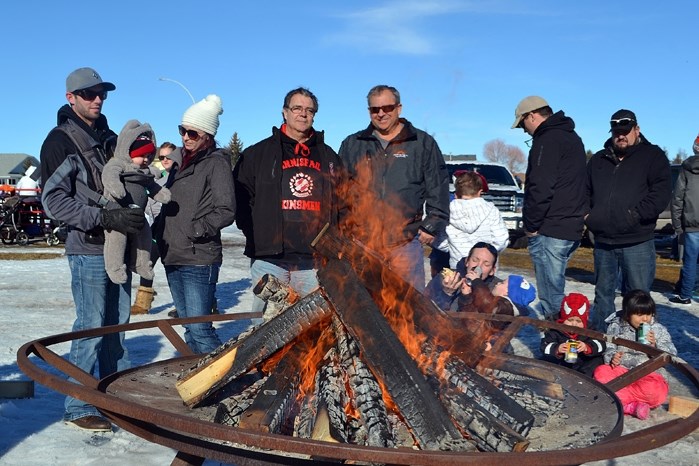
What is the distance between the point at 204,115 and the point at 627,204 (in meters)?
3.49

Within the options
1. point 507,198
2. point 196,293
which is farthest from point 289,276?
point 507,198

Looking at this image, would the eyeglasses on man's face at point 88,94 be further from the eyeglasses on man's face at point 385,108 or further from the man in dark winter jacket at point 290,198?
the eyeglasses on man's face at point 385,108

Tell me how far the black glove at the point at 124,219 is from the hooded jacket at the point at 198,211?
1.41ft

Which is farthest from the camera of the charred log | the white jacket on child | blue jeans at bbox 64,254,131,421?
the white jacket on child

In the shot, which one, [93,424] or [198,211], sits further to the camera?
[198,211]

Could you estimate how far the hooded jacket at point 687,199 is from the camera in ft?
27.8

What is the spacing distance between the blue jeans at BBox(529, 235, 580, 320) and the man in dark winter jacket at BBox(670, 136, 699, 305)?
3.61 metres

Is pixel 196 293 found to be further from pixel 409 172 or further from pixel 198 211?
pixel 409 172

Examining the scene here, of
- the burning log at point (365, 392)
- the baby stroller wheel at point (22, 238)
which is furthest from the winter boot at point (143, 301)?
the baby stroller wheel at point (22, 238)

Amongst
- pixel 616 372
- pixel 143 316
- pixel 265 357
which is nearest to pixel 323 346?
pixel 265 357

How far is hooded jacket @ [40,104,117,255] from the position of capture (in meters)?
3.86

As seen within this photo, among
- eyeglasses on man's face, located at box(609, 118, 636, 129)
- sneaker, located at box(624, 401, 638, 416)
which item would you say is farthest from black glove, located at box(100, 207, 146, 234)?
eyeglasses on man's face, located at box(609, 118, 636, 129)

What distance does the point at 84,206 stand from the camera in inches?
153

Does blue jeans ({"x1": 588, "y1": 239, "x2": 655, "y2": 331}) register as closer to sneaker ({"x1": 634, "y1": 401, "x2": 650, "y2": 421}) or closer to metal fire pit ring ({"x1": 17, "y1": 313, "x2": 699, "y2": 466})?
sneaker ({"x1": 634, "y1": 401, "x2": 650, "y2": 421})
